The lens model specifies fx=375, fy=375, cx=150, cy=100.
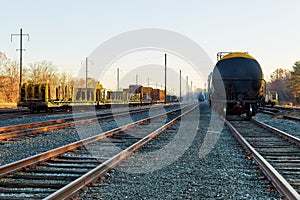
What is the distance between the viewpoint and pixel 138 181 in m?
5.48

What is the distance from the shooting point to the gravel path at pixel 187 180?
4.70 metres

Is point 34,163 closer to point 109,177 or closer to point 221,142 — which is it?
point 109,177

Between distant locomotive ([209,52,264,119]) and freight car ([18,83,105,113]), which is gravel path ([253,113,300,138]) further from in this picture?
freight car ([18,83,105,113])

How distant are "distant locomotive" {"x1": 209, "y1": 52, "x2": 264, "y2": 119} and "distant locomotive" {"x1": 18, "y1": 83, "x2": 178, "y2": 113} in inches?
586

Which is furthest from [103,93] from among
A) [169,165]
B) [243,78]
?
[169,165]

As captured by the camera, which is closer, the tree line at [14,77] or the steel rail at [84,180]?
the steel rail at [84,180]

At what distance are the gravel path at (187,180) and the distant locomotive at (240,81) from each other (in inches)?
408

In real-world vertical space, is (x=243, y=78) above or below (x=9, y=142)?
above

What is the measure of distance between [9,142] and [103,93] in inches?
1203

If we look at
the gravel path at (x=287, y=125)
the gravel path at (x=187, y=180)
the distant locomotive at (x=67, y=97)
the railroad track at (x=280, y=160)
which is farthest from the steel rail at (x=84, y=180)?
the distant locomotive at (x=67, y=97)

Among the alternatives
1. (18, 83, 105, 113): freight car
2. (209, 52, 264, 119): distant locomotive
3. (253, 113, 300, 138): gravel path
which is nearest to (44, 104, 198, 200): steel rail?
(253, 113, 300, 138): gravel path

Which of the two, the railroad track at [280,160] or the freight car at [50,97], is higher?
the freight car at [50,97]

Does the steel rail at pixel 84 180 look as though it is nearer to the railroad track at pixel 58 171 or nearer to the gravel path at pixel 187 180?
the railroad track at pixel 58 171

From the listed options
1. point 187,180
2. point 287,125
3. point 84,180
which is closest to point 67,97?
point 287,125
